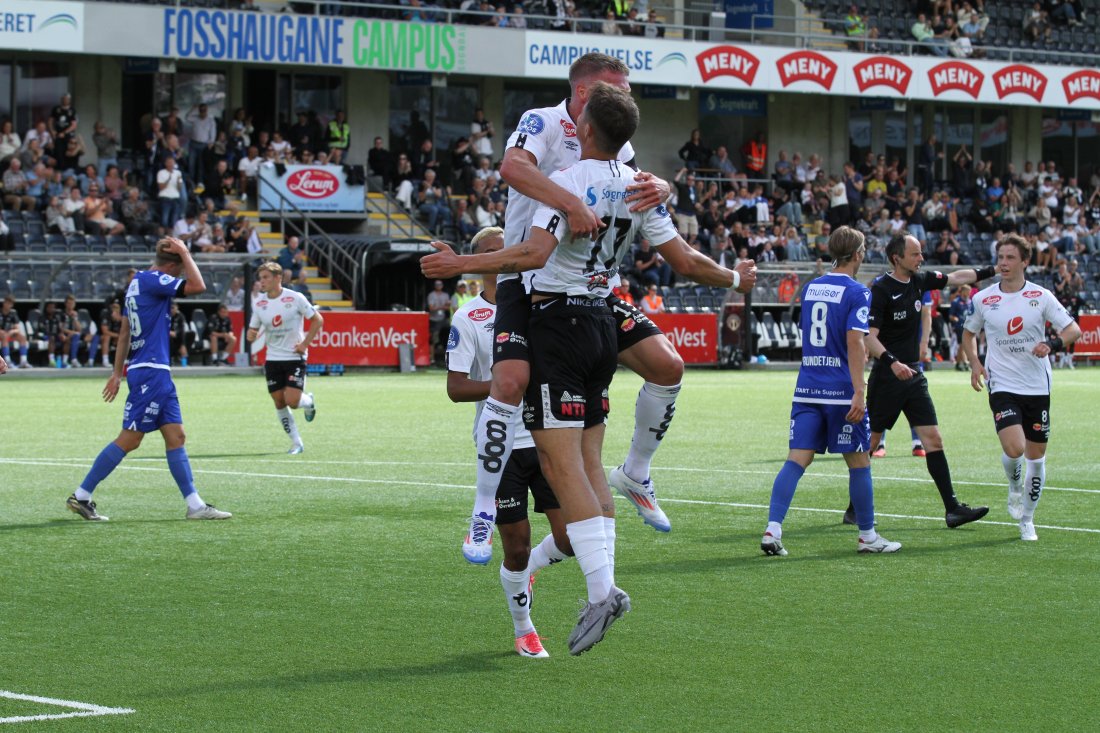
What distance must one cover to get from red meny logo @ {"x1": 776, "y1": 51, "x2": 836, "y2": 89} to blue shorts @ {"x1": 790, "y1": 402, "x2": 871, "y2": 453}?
35.7 metres

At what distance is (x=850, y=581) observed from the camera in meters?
9.05

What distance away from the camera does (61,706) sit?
Result: 5.98m

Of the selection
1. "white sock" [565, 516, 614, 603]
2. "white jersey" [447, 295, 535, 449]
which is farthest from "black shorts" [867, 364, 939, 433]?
"white sock" [565, 516, 614, 603]

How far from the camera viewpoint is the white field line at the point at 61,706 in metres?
5.78

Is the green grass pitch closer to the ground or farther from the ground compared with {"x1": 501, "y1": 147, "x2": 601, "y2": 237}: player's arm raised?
closer to the ground

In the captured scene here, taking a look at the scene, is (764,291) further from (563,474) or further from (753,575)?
(563,474)

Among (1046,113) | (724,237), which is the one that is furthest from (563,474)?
(1046,113)

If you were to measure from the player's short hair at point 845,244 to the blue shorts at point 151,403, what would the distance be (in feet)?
15.9

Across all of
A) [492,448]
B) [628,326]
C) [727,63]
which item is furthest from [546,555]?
[727,63]

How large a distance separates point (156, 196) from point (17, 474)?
21.5 meters

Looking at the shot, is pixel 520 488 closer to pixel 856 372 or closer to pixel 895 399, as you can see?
pixel 856 372

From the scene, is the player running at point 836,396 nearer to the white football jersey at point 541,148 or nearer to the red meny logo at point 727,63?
the white football jersey at point 541,148

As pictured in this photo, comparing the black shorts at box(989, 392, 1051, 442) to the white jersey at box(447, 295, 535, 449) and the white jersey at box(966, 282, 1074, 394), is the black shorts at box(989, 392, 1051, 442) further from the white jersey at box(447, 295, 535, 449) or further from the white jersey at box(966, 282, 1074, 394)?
the white jersey at box(447, 295, 535, 449)

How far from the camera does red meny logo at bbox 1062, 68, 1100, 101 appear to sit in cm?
4984
